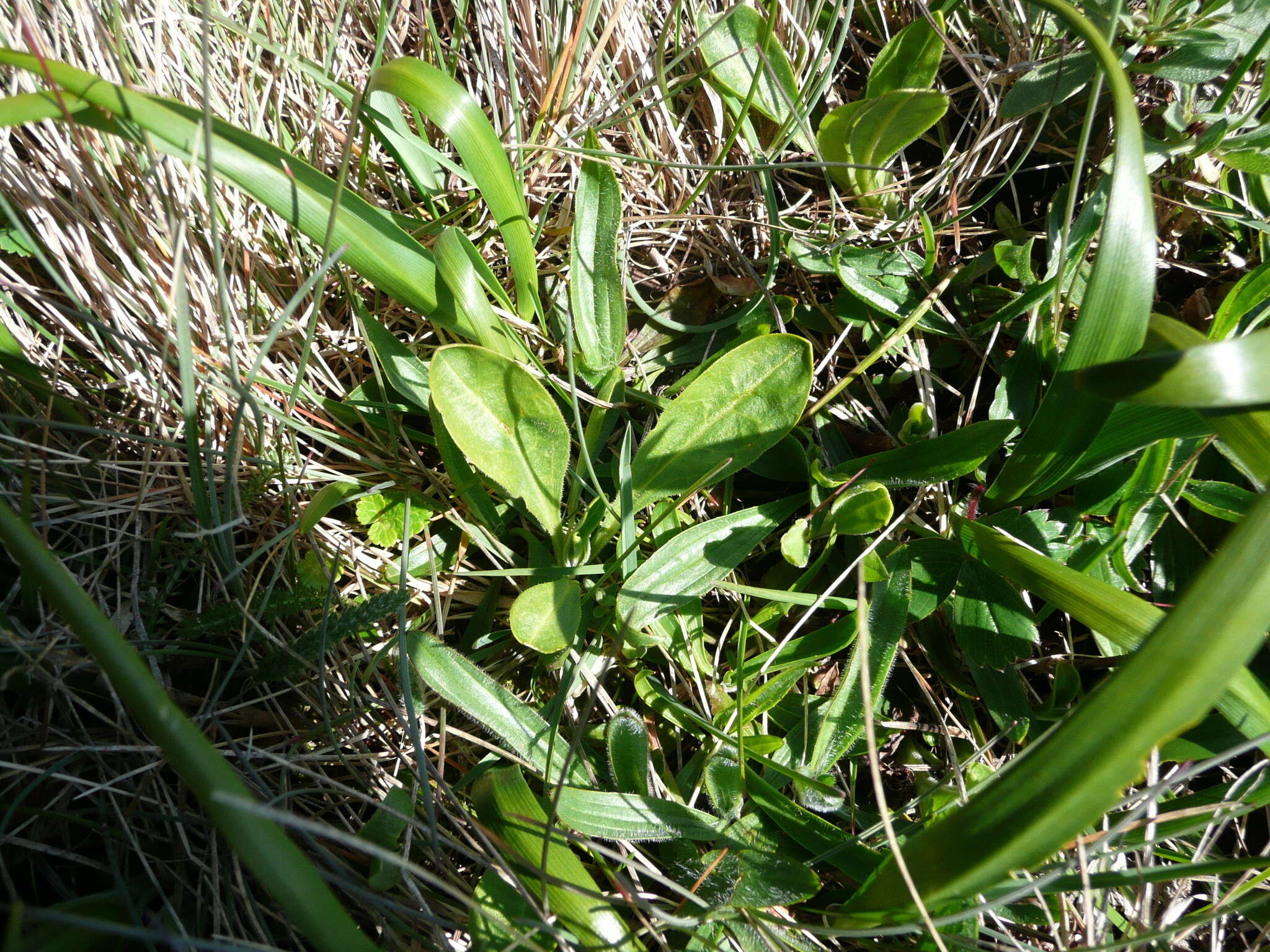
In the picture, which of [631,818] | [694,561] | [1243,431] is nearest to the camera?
[1243,431]

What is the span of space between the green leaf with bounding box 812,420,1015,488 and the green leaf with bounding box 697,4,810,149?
1.99 ft

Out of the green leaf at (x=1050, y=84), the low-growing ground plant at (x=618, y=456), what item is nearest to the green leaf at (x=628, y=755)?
the low-growing ground plant at (x=618, y=456)

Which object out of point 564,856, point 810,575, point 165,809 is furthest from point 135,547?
point 810,575

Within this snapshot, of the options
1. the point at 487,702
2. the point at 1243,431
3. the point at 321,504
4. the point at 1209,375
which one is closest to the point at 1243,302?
the point at 1243,431

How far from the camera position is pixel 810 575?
3.96 feet

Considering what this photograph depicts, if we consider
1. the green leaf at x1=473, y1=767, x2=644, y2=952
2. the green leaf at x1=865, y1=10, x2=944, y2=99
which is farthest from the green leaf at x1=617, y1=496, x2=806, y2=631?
the green leaf at x1=865, y1=10, x2=944, y2=99

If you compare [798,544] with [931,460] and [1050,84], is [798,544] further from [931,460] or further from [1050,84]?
[1050,84]

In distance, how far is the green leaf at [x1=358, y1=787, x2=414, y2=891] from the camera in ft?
3.13

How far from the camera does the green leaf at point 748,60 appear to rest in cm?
136

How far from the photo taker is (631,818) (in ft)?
3.48

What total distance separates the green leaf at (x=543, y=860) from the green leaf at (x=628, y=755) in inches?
4.5

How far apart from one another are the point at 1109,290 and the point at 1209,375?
0.35m

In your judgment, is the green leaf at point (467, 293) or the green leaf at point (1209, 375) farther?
the green leaf at point (467, 293)

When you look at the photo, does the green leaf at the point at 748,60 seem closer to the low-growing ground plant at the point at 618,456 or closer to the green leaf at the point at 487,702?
the low-growing ground plant at the point at 618,456
